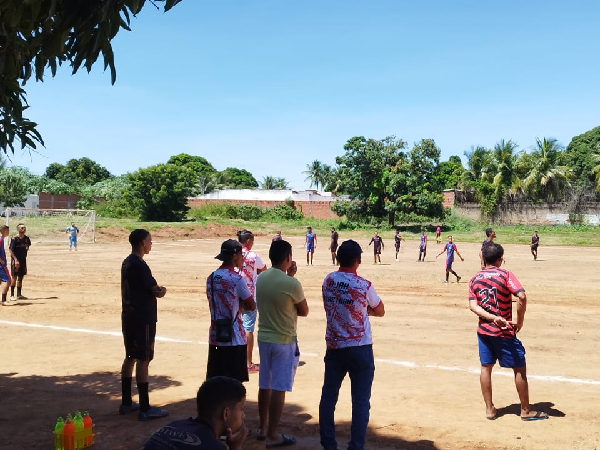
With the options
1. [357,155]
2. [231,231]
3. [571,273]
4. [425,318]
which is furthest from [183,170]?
[425,318]

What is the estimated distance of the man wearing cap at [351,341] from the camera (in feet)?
17.2

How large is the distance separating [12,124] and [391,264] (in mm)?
24828

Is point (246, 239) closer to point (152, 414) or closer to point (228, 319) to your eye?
point (228, 319)

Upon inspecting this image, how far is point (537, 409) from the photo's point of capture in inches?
272

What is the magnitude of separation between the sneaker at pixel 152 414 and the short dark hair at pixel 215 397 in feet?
12.9

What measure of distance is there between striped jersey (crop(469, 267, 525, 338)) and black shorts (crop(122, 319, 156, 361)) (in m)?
3.57

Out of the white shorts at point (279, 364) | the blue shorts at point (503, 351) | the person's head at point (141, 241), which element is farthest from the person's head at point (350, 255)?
the person's head at point (141, 241)

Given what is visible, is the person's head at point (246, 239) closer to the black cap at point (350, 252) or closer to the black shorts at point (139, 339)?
the black shorts at point (139, 339)

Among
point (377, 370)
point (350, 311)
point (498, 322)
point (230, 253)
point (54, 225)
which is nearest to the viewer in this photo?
point (350, 311)

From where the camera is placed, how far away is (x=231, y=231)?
57594mm

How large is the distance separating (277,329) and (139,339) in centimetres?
171

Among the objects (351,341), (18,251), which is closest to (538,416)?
(351,341)

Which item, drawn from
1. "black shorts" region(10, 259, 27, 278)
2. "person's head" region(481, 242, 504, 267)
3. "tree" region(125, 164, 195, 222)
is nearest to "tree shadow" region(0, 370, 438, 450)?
"person's head" region(481, 242, 504, 267)

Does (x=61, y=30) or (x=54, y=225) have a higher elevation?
(x=61, y=30)
